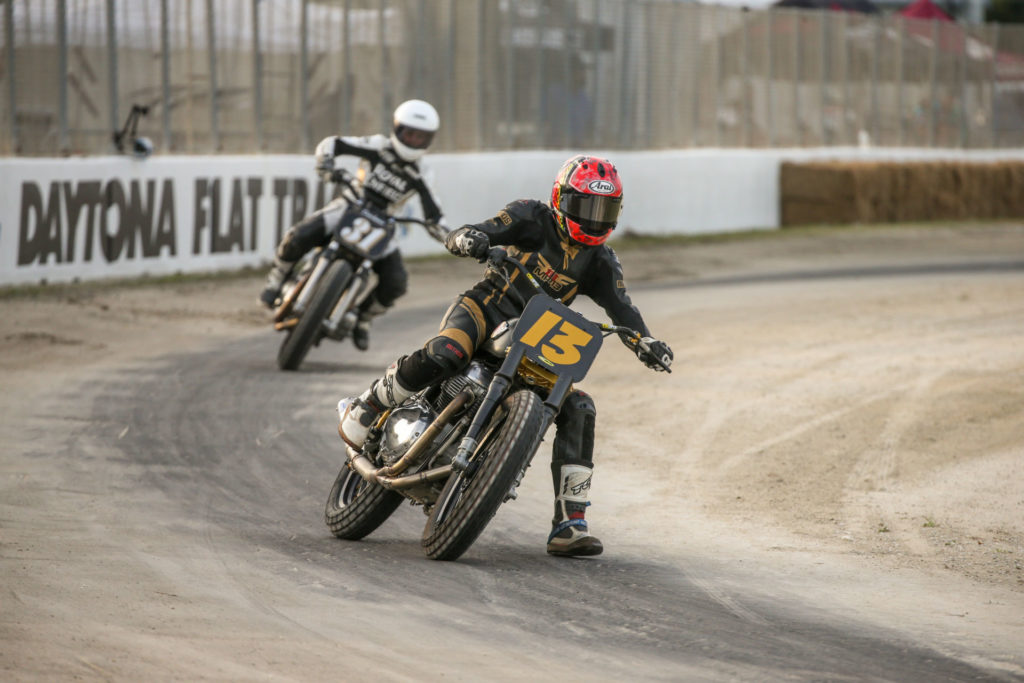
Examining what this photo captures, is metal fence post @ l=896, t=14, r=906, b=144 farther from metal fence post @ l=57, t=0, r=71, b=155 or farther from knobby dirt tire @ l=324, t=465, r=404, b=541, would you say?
knobby dirt tire @ l=324, t=465, r=404, b=541

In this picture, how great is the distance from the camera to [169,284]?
51.8 ft

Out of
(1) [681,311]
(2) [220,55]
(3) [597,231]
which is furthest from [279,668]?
(2) [220,55]

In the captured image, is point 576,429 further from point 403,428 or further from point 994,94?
point 994,94

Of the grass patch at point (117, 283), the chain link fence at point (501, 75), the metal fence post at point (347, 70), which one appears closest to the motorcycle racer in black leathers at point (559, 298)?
the grass patch at point (117, 283)

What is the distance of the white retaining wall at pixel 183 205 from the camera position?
14609mm

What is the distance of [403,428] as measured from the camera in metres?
6.18

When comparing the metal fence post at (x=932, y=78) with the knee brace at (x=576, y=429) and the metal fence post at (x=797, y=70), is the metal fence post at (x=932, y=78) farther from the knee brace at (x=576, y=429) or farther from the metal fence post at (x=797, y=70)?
the knee brace at (x=576, y=429)

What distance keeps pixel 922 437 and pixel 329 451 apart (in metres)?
3.80

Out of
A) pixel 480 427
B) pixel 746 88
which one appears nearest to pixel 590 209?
pixel 480 427

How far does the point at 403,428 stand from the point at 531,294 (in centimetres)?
83

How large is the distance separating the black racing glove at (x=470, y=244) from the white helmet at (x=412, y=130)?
18.9 ft

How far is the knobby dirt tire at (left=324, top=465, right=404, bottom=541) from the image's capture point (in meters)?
Result: 6.29

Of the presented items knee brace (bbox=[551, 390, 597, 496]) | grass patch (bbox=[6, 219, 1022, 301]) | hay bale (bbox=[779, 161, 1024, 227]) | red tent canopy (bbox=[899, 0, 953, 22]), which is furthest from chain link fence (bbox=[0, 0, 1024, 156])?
knee brace (bbox=[551, 390, 597, 496])

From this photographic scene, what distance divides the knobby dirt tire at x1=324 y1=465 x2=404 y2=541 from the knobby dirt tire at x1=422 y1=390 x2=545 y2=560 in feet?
1.22
